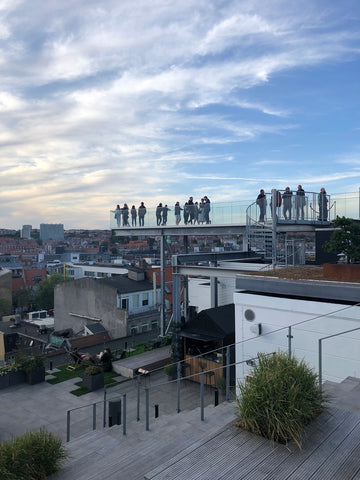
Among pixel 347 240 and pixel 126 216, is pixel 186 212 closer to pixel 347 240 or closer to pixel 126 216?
pixel 126 216

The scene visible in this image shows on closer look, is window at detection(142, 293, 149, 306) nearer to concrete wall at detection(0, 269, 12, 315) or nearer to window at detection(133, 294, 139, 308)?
window at detection(133, 294, 139, 308)

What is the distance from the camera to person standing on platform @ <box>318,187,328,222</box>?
1830 centimetres

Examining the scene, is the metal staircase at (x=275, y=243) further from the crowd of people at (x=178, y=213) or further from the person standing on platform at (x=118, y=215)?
the person standing on platform at (x=118, y=215)

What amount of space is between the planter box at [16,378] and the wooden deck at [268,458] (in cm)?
1178

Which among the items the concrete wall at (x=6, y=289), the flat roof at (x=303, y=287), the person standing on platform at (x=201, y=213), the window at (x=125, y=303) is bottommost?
the concrete wall at (x=6, y=289)

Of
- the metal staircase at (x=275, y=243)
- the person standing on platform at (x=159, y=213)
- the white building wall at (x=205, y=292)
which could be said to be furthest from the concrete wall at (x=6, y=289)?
the metal staircase at (x=275, y=243)

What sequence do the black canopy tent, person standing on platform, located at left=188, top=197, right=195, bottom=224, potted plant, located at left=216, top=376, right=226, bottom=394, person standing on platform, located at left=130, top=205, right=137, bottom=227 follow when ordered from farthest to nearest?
1. person standing on platform, located at left=130, top=205, right=137, bottom=227
2. person standing on platform, located at left=188, top=197, right=195, bottom=224
3. the black canopy tent
4. potted plant, located at left=216, top=376, right=226, bottom=394

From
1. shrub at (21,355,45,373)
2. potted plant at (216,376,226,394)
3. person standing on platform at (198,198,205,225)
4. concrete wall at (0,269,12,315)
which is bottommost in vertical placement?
concrete wall at (0,269,12,315)

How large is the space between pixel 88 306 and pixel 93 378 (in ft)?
44.4

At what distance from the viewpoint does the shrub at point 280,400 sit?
187 inches

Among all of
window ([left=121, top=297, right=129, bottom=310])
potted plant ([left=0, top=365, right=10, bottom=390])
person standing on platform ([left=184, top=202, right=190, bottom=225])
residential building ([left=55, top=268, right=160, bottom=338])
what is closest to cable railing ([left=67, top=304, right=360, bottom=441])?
potted plant ([left=0, top=365, right=10, bottom=390])

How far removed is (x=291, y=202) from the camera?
1748 centimetres

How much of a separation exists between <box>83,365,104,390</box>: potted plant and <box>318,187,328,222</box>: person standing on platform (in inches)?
479

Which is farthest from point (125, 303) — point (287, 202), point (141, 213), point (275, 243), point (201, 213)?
point (287, 202)
